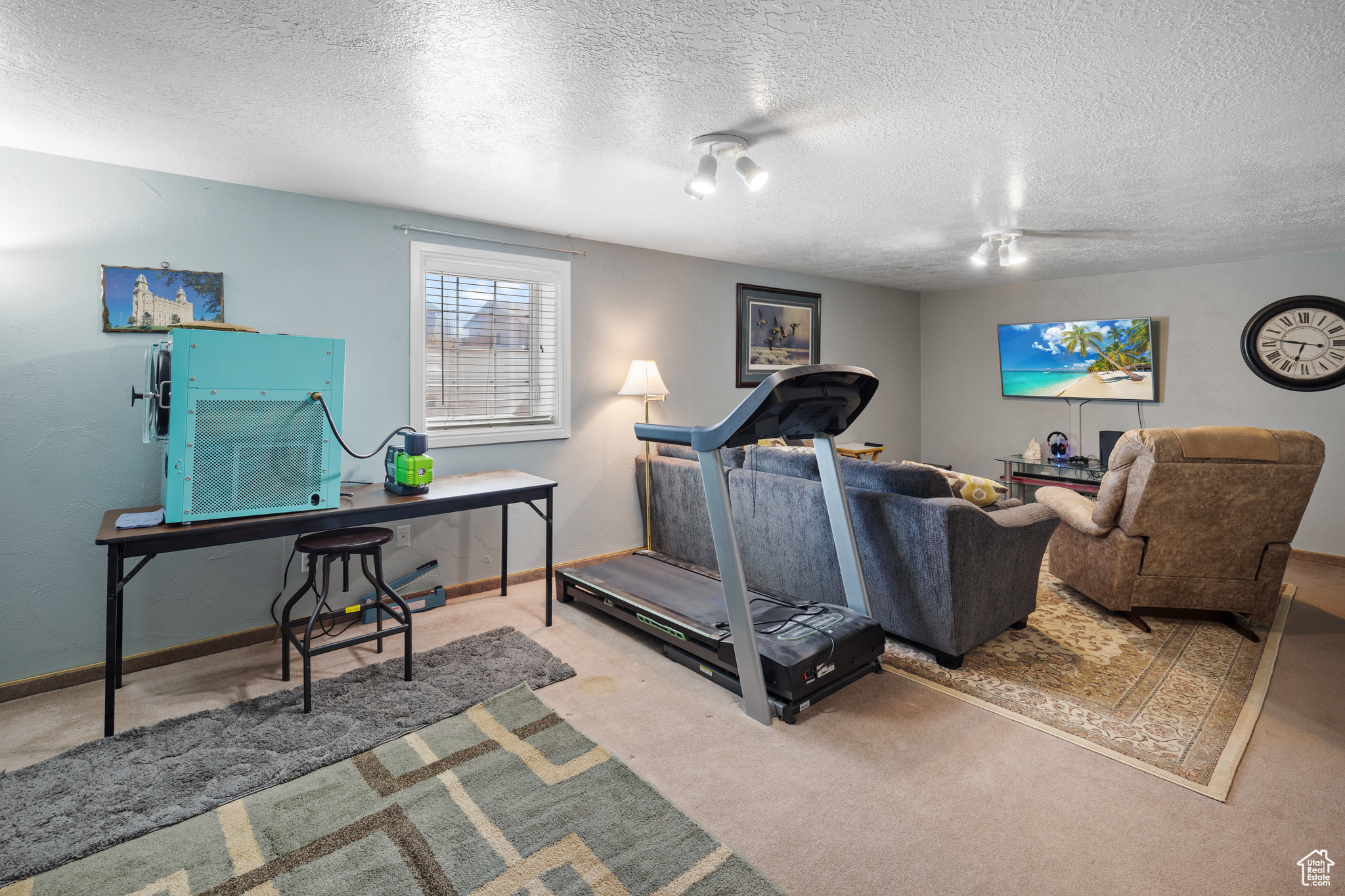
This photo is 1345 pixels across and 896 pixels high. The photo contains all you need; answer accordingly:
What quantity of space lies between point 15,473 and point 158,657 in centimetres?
97

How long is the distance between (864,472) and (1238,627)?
7.18 ft

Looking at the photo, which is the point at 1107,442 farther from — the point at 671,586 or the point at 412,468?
the point at 412,468

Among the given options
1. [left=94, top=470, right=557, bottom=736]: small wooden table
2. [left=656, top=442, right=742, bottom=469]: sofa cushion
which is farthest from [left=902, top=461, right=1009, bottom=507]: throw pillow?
[left=94, top=470, right=557, bottom=736]: small wooden table

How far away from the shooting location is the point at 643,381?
14.0 feet

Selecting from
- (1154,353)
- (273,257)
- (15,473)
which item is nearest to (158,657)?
(15,473)

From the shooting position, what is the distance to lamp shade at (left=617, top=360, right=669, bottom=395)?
13.9 ft

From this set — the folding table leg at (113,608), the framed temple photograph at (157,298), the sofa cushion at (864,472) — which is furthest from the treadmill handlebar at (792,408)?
the framed temple photograph at (157,298)

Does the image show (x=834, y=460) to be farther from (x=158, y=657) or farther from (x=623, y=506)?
(x=158, y=657)

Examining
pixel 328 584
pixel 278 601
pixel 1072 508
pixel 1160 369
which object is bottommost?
pixel 278 601

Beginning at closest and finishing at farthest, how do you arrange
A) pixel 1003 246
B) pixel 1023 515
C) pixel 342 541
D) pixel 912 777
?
pixel 912 777
pixel 342 541
pixel 1023 515
pixel 1003 246

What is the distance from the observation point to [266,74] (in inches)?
74.7

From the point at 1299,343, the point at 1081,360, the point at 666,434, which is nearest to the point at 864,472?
the point at 666,434

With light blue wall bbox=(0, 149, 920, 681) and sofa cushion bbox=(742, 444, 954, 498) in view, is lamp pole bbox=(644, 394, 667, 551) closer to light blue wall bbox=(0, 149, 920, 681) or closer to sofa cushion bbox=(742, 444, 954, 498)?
light blue wall bbox=(0, 149, 920, 681)

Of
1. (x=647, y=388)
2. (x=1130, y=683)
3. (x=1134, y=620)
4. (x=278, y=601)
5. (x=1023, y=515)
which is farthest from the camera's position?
(x=647, y=388)
